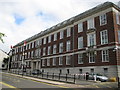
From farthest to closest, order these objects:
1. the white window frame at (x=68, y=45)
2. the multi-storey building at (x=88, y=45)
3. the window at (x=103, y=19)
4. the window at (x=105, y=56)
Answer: the white window frame at (x=68, y=45), the window at (x=103, y=19), the window at (x=105, y=56), the multi-storey building at (x=88, y=45)

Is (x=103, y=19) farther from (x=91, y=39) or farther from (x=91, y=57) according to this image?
Result: (x=91, y=57)

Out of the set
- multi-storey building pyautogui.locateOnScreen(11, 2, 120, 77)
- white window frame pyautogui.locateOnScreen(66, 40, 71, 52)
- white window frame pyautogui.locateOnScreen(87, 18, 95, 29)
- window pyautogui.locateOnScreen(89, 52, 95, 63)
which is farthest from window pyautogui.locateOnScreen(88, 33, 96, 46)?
white window frame pyautogui.locateOnScreen(66, 40, 71, 52)

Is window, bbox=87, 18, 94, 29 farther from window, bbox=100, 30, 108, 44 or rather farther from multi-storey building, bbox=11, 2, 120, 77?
window, bbox=100, 30, 108, 44

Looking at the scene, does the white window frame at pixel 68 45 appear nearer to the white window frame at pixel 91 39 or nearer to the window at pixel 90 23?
the white window frame at pixel 91 39

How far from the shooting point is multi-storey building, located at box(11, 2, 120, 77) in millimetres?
25172

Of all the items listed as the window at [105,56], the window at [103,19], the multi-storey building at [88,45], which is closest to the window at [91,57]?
the multi-storey building at [88,45]

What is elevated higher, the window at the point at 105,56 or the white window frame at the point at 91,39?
the white window frame at the point at 91,39

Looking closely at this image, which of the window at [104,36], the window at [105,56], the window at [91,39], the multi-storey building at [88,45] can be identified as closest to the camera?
the multi-storey building at [88,45]

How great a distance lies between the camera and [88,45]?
29.8m

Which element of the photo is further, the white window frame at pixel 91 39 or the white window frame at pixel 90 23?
the white window frame at pixel 90 23

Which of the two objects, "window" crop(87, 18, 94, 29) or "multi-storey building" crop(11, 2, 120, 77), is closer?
"multi-storey building" crop(11, 2, 120, 77)

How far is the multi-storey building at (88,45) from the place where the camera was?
82.6 feet

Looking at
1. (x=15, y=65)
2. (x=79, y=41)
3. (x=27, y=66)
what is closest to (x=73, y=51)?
(x=79, y=41)

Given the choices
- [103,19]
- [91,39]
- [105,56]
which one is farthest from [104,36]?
[105,56]
